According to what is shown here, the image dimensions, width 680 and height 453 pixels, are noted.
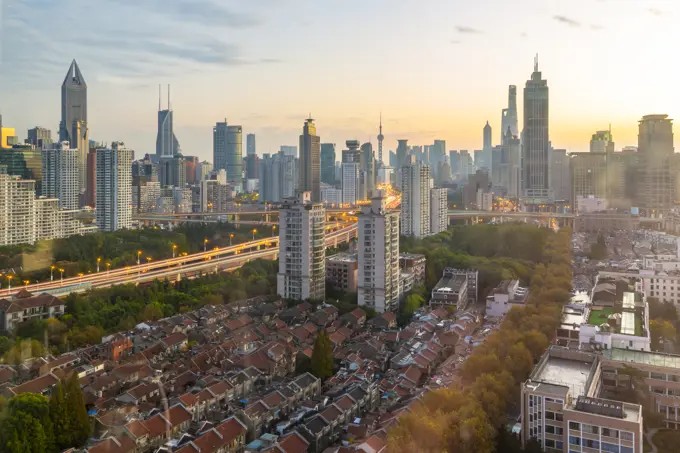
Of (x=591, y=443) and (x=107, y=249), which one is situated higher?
(x=107, y=249)

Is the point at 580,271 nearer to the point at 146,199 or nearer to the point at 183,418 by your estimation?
the point at 183,418

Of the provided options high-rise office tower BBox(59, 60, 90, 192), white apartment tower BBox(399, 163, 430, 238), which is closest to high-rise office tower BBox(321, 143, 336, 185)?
white apartment tower BBox(399, 163, 430, 238)

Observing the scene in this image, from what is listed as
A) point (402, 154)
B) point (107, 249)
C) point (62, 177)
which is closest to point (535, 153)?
point (402, 154)

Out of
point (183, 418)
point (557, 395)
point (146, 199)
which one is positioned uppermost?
point (146, 199)

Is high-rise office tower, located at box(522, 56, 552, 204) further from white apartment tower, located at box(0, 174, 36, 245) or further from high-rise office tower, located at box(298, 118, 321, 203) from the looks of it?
white apartment tower, located at box(0, 174, 36, 245)

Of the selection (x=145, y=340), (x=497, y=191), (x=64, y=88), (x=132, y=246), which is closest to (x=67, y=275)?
(x=132, y=246)

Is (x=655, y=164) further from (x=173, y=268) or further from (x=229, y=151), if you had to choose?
(x=229, y=151)
